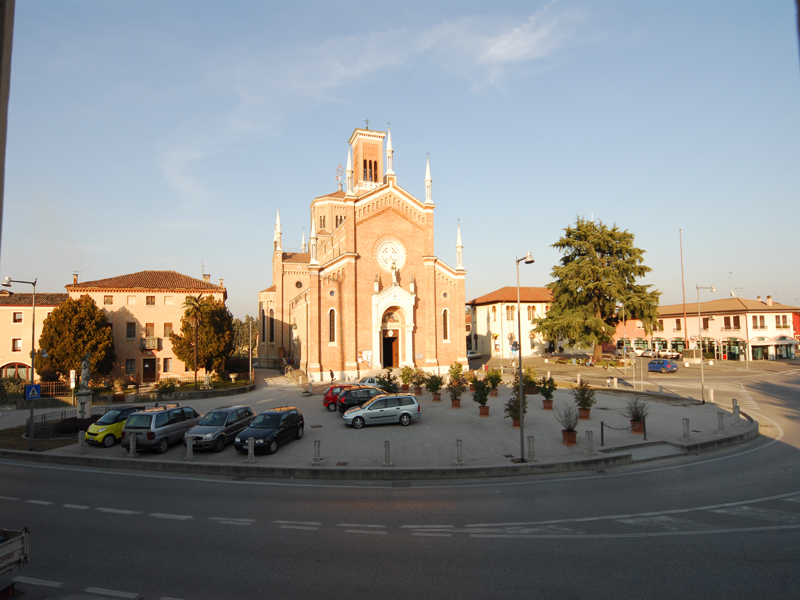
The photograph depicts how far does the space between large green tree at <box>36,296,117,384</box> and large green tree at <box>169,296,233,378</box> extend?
5.47 meters

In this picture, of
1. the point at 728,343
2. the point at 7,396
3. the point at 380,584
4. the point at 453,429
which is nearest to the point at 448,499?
the point at 380,584

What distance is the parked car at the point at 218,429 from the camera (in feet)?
55.3

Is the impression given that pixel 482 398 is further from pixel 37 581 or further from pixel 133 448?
pixel 37 581

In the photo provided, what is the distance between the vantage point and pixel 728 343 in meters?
58.8

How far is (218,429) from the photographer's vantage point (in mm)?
17359

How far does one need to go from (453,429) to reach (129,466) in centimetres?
1281

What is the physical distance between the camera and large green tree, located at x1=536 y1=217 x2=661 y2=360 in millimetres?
49781

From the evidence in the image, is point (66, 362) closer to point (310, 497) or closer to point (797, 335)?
point (310, 497)

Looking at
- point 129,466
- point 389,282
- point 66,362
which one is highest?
point 389,282

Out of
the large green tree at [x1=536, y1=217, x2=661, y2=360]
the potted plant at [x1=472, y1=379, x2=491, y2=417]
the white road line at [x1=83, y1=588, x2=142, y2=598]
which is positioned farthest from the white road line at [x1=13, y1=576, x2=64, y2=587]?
the large green tree at [x1=536, y1=217, x2=661, y2=360]

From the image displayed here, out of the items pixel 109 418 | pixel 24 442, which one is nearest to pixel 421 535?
pixel 109 418

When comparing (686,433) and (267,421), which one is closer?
(686,433)

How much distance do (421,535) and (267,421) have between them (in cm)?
1025

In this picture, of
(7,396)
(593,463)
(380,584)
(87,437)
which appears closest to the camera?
(380,584)
